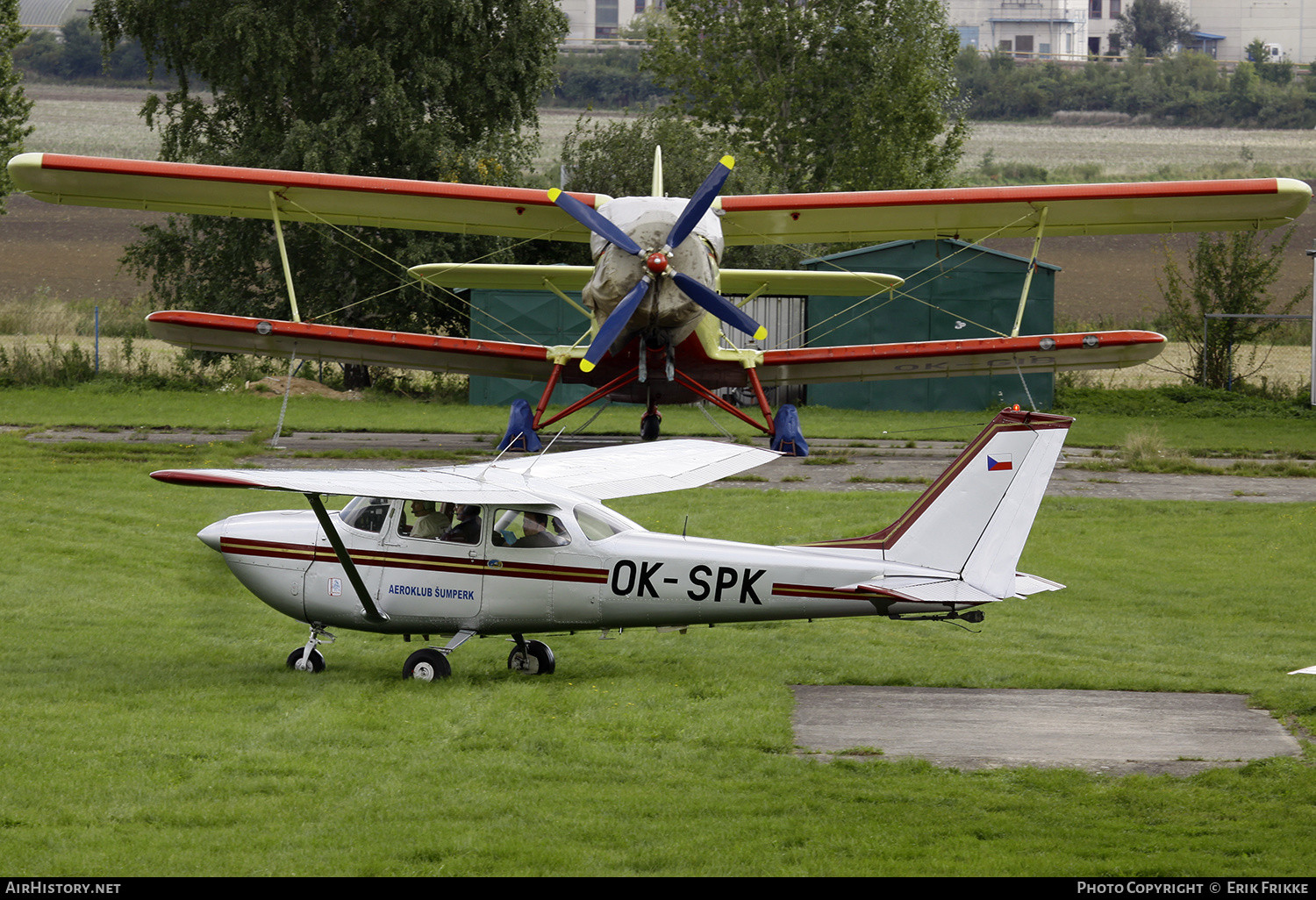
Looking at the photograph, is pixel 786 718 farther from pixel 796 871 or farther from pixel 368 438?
pixel 368 438

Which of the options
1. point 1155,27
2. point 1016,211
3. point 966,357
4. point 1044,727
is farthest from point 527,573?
point 1155,27

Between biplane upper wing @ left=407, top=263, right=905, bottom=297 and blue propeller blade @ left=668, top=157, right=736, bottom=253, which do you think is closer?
blue propeller blade @ left=668, top=157, right=736, bottom=253

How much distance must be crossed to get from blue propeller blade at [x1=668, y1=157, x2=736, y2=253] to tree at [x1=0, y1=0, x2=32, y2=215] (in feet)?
66.4

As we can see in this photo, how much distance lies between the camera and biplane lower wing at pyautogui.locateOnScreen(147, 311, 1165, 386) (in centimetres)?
1967

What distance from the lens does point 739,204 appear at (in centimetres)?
2028

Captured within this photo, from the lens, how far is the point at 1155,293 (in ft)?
185

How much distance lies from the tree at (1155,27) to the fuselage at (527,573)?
16620 cm

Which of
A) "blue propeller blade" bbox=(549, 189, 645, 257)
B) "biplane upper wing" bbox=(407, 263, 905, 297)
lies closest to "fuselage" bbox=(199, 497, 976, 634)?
"blue propeller blade" bbox=(549, 189, 645, 257)

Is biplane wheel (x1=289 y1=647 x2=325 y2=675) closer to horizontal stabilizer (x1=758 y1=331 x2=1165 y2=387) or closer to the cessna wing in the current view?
the cessna wing

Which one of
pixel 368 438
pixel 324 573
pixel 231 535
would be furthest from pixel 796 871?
pixel 368 438

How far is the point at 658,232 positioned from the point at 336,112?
17.9m

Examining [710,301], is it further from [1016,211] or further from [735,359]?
[1016,211]

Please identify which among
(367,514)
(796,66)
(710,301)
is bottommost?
(367,514)
